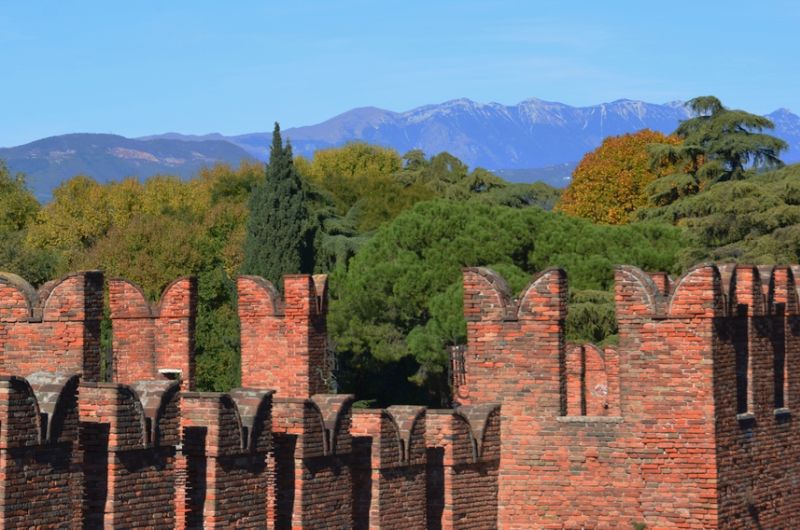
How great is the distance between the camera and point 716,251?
44.1 m

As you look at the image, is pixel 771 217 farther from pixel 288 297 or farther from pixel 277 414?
pixel 277 414

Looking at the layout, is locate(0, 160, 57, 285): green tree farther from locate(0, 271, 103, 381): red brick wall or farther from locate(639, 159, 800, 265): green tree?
locate(0, 271, 103, 381): red brick wall

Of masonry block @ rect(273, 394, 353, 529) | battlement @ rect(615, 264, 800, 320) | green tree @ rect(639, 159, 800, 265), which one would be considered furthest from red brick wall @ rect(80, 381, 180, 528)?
green tree @ rect(639, 159, 800, 265)

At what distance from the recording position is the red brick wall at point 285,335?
2002 centimetres

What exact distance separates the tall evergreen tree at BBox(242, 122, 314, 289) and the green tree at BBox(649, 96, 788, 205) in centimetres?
1222

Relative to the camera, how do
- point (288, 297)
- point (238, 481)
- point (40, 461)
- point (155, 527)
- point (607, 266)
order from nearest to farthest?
point (40, 461), point (155, 527), point (238, 481), point (288, 297), point (607, 266)

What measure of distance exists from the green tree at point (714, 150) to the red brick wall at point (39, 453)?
46.6m

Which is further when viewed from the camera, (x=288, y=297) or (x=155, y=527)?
(x=288, y=297)

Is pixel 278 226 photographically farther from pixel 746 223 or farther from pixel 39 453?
pixel 39 453

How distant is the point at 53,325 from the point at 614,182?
2288 inches

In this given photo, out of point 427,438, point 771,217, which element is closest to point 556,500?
point 427,438

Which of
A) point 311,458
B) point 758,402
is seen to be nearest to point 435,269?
point 758,402

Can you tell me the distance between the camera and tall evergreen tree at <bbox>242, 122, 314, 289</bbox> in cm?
5556

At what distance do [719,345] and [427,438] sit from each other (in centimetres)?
302
